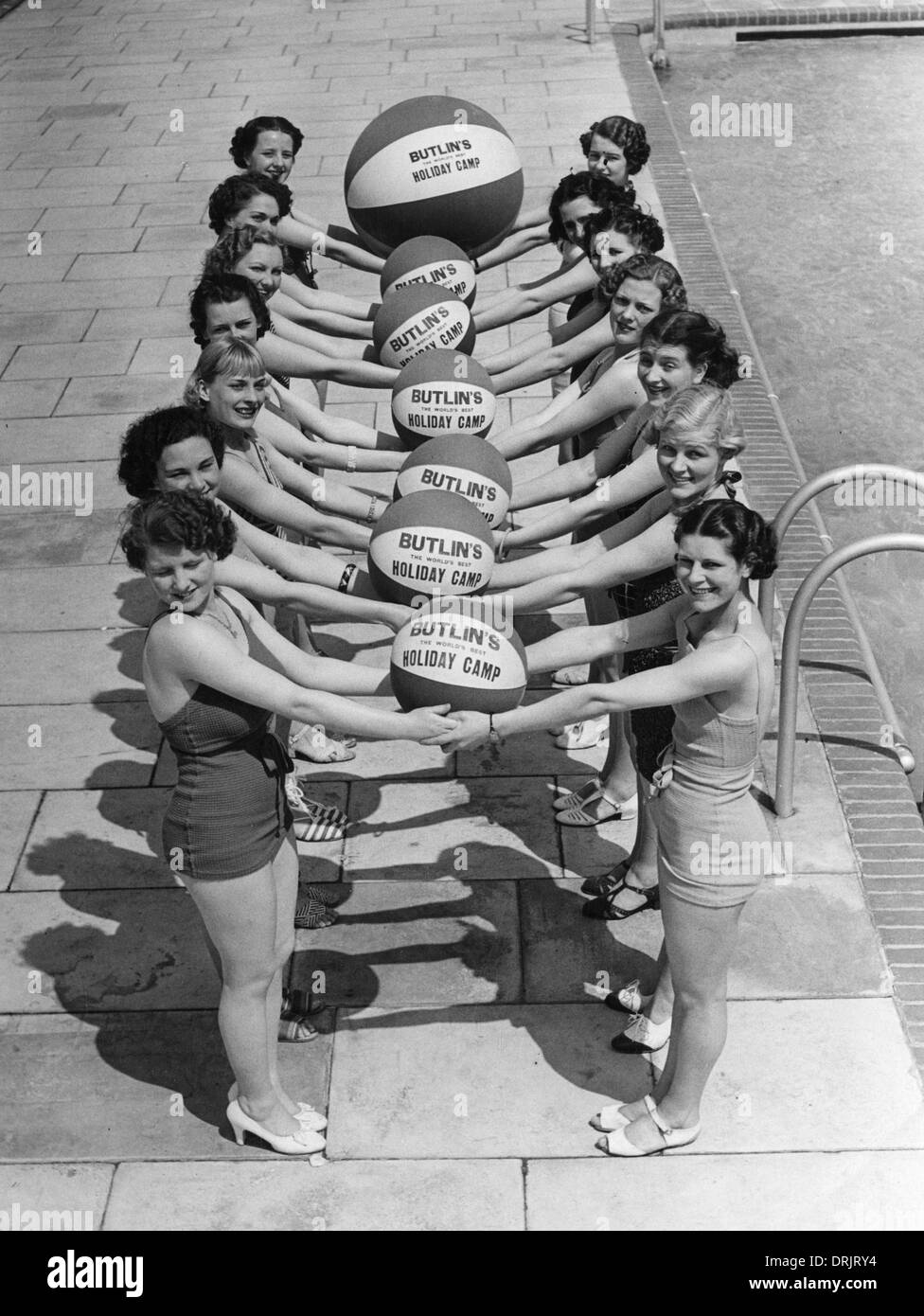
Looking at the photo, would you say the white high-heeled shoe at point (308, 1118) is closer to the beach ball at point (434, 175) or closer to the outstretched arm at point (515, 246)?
the beach ball at point (434, 175)

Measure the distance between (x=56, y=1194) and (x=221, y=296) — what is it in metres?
3.47

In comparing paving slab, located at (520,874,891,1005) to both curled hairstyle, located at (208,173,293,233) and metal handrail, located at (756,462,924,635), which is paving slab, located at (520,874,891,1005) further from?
curled hairstyle, located at (208,173,293,233)

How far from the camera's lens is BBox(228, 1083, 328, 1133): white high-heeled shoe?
5082 mm

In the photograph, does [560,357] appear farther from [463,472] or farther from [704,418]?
[704,418]

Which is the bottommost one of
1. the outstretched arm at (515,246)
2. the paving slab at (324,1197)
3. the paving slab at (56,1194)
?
the paving slab at (56,1194)

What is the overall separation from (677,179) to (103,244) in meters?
5.37

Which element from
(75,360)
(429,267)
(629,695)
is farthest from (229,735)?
(75,360)

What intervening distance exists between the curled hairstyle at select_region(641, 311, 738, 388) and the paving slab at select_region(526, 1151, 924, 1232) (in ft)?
8.84

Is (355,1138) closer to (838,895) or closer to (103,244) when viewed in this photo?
(838,895)

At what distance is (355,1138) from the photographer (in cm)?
511

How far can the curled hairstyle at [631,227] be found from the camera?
6.32 metres

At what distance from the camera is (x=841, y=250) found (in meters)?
13.7

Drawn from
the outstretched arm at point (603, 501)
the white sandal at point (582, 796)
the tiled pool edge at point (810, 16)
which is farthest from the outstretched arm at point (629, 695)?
the tiled pool edge at point (810, 16)

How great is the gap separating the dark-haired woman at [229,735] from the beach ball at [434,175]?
140 inches
